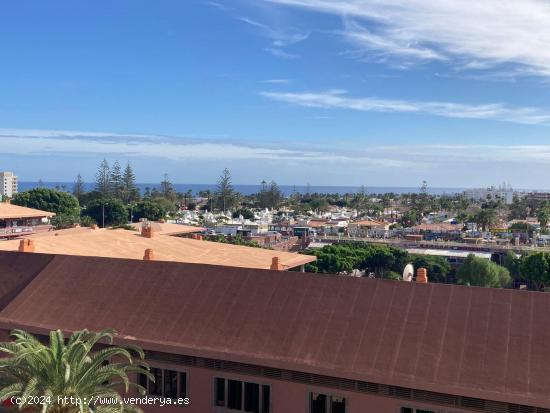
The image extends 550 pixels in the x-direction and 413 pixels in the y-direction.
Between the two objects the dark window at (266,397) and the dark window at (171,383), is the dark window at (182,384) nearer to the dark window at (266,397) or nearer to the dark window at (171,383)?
the dark window at (171,383)

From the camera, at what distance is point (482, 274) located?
147ft

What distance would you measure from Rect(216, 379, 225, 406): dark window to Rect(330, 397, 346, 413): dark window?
227cm

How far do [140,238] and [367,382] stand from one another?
18.2 metres

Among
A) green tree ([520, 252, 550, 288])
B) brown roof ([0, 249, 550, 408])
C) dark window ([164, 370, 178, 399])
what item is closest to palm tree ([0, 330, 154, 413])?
dark window ([164, 370, 178, 399])

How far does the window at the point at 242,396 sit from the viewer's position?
11094mm

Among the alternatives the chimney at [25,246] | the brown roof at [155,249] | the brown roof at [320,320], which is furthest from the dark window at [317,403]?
the brown roof at [155,249]

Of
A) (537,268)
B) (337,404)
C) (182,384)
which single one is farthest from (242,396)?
(537,268)

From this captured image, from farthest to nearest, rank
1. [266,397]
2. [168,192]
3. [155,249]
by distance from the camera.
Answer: [168,192] → [155,249] → [266,397]

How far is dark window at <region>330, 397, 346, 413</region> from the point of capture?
10.6 m

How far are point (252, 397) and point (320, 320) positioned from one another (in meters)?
2.06

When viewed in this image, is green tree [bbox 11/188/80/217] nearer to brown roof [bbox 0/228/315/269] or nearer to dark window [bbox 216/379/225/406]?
brown roof [bbox 0/228/315/269]

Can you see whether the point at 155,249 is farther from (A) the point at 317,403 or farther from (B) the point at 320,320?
(A) the point at 317,403

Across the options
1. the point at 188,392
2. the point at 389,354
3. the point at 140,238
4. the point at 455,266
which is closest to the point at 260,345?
the point at 188,392

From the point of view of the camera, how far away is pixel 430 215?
417 ft
